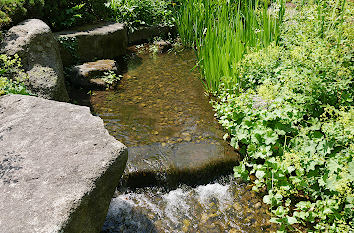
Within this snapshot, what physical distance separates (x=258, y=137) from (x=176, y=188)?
1.09m

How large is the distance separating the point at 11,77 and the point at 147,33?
4572 millimetres

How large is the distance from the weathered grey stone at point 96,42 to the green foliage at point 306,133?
11.3 ft

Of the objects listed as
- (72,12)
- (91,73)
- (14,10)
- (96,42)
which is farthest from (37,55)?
(72,12)

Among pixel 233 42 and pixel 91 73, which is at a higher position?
pixel 233 42

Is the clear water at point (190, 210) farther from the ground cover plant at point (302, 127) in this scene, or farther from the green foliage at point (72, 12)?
the green foliage at point (72, 12)

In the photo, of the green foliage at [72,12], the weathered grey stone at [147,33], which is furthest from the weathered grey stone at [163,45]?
the green foliage at [72,12]

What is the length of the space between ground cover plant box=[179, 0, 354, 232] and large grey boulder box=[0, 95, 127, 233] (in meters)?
1.59

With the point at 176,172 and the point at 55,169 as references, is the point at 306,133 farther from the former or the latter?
the point at 55,169

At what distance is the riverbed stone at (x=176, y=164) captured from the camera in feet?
10.7

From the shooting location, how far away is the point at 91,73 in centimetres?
541

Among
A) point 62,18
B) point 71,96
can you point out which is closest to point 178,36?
point 62,18

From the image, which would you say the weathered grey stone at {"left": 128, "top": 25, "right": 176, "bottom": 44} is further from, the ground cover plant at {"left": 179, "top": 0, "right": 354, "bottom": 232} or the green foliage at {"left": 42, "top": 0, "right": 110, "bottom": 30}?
the ground cover plant at {"left": 179, "top": 0, "right": 354, "bottom": 232}

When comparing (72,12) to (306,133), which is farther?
(72,12)

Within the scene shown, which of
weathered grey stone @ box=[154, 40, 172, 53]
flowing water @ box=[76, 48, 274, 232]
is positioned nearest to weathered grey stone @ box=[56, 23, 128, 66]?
weathered grey stone @ box=[154, 40, 172, 53]
